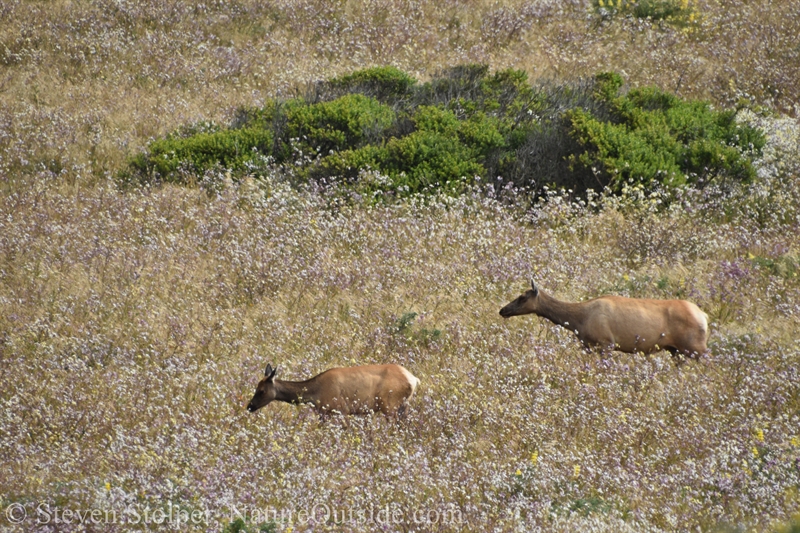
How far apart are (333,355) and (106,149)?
8.18 meters

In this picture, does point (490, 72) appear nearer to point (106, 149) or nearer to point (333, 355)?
point (106, 149)

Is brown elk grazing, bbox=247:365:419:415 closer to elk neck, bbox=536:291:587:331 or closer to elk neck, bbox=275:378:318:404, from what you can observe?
elk neck, bbox=275:378:318:404

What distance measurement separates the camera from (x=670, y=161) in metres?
14.6

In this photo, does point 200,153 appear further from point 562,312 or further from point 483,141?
point 562,312

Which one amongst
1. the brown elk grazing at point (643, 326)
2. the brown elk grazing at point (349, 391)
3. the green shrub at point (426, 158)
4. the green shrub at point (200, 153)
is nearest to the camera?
the brown elk grazing at point (349, 391)

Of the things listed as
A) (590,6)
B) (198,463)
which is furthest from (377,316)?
(590,6)

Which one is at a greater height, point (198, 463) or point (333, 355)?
point (198, 463)

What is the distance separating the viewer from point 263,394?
27.5 ft

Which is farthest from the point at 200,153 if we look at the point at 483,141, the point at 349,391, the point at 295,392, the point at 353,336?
the point at 349,391

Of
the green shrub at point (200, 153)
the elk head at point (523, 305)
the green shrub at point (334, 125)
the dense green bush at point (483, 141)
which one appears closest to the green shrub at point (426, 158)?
the dense green bush at point (483, 141)

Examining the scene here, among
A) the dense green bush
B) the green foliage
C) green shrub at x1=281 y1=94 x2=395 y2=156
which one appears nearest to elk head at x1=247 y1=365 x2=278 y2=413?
the dense green bush

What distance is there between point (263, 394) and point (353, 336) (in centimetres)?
193

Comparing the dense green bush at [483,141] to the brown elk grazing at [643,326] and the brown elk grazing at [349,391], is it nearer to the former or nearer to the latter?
the brown elk grazing at [643,326]

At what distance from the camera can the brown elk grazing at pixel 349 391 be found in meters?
8.31
